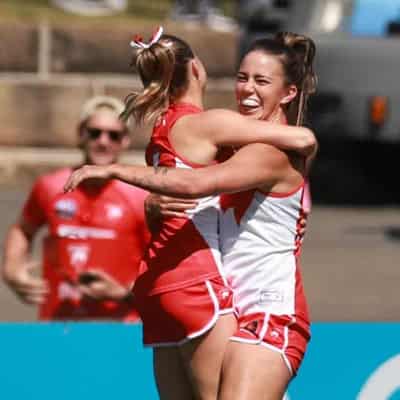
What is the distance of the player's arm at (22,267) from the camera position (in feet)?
21.0

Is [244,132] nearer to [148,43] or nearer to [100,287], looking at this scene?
[148,43]

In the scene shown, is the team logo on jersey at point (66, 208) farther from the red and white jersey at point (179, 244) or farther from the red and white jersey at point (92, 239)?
the red and white jersey at point (179, 244)

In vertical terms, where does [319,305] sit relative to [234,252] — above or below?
below

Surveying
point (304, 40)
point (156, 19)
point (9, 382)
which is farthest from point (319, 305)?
point (156, 19)

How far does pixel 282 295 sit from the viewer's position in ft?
14.0

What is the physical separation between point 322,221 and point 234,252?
9279 millimetres

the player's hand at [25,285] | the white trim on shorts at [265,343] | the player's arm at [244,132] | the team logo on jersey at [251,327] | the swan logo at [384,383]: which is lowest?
the player's hand at [25,285]

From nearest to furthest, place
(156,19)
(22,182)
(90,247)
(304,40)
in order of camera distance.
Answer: (304,40)
(90,247)
(22,182)
(156,19)

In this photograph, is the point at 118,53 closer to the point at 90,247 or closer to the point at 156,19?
the point at 156,19

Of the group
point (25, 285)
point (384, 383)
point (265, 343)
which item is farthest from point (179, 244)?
point (25, 285)

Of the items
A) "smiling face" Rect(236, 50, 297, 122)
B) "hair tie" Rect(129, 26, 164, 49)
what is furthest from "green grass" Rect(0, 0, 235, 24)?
"smiling face" Rect(236, 50, 297, 122)

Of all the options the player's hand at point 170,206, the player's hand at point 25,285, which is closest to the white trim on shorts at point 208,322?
the player's hand at point 170,206

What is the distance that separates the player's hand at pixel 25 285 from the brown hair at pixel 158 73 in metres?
2.17

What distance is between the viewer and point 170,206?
→ 170 inches
